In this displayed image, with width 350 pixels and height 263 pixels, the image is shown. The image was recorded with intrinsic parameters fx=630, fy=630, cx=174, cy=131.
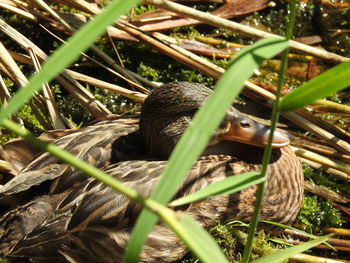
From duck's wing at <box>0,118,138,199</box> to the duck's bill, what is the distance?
0.65 m

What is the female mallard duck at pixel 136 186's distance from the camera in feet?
10.5

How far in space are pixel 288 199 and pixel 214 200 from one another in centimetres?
54

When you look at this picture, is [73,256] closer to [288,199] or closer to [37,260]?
[37,260]

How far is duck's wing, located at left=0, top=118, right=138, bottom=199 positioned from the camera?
135 inches

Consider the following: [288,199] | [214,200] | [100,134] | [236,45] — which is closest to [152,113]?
[100,134]

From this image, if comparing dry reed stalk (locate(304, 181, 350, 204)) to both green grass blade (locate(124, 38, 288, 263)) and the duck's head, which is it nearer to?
the duck's head

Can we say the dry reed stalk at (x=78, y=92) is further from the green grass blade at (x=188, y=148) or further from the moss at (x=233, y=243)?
the green grass blade at (x=188, y=148)

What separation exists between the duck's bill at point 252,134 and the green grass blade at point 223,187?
1430mm

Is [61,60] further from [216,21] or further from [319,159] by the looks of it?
[319,159]

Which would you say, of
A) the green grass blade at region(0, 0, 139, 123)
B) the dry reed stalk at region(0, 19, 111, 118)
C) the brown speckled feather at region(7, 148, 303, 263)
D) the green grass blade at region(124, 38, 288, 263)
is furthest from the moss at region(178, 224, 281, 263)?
the green grass blade at region(0, 0, 139, 123)

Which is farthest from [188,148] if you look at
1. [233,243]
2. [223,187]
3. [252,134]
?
[252,134]

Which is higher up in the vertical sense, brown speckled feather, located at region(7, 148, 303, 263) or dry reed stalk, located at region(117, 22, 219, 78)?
dry reed stalk, located at region(117, 22, 219, 78)

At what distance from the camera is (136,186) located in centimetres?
327

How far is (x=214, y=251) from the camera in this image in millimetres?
1604
